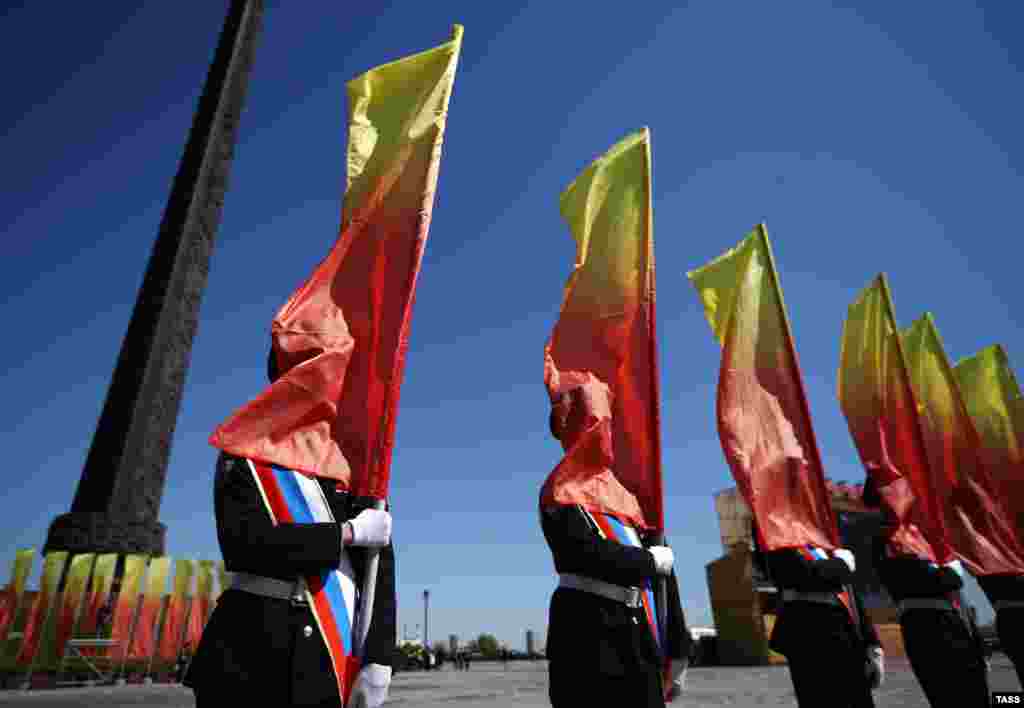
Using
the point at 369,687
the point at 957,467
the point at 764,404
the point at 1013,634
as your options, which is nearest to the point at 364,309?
the point at 369,687

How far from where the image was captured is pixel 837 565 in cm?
468

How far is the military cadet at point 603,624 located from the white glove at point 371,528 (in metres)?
1.20

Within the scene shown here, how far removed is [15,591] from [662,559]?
48.3 feet

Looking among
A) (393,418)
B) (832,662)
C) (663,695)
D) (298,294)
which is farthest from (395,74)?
(832,662)

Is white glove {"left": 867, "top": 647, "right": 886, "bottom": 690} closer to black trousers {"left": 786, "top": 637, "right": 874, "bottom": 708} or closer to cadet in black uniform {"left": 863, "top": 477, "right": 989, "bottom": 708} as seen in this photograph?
black trousers {"left": 786, "top": 637, "right": 874, "bottom": 708}

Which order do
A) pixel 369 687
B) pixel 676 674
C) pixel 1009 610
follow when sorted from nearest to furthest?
pixel 369 687 → pixel 676 674 → pixel 1009 610

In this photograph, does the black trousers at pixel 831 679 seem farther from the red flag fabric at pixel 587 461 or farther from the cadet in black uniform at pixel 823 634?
the red flag fabric at pixel 587 461

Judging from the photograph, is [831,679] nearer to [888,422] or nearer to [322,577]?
[322,577]

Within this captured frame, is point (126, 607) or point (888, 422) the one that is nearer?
point (888, 422)

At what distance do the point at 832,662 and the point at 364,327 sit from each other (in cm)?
353

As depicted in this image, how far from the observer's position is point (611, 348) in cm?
469

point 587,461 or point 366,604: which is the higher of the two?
point 587,461

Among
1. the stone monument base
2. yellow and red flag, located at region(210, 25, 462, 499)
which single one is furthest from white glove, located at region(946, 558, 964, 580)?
the stone monument base

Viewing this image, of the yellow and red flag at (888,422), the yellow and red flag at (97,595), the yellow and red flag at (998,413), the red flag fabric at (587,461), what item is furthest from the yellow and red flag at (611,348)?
the yellow and red flag at (97,595)
